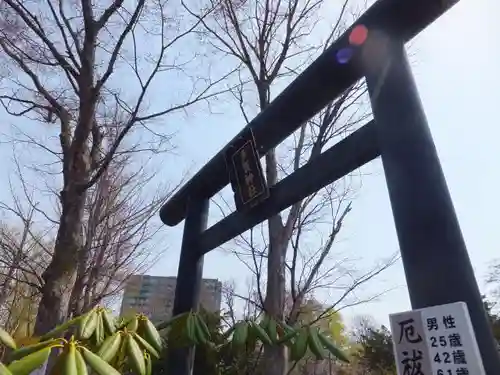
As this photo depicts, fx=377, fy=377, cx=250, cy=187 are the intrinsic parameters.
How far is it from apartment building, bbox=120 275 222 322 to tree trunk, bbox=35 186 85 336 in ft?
15.3

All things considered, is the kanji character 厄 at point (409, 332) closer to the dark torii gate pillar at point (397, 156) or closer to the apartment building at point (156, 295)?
the dark torii gate pillar at point (397, 156)

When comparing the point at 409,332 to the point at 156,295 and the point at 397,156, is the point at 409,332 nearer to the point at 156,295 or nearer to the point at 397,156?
the point at 397,156

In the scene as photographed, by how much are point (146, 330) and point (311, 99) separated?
1.41m

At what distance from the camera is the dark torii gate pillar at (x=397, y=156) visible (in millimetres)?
1138

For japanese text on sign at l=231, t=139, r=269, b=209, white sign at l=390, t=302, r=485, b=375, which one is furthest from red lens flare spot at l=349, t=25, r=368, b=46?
white sign at l=390, t=302, r=485, b=375

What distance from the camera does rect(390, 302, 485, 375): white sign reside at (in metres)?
0.98

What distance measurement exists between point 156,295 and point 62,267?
956cm

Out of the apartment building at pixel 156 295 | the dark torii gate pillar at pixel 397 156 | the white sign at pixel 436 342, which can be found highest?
the apartment building at pixel 156 295

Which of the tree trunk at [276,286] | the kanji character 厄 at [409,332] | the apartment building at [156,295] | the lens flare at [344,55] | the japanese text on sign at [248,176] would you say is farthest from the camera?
the apartment building at [156,295]

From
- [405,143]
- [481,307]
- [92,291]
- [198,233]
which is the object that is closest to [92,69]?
[198,233]

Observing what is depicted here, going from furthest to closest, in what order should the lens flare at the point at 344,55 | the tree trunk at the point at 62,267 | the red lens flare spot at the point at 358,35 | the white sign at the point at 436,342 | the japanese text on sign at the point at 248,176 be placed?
the tree trunk at the point at 62,267 → the japanese text on sign at the point at 248,176 → the lens flare at the point at 344,55 → the red lens flare spot at the point at 358,35 → the white sign at the point at 436,342

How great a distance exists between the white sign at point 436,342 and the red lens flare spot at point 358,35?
1127 mm

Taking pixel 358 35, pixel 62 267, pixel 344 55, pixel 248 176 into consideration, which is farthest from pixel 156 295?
pixel 358 35

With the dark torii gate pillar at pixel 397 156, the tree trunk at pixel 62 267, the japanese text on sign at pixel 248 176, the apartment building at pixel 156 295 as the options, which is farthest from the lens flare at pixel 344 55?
the apartment building at pixel 156 295
